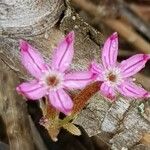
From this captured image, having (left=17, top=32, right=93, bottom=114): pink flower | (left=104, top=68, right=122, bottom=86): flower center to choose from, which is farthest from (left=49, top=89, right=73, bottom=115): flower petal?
(left=104, top=68, right=122, bottom=86): flower center

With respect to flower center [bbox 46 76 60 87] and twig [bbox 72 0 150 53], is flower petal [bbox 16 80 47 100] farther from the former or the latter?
twig [bbox 72 0 150 53]

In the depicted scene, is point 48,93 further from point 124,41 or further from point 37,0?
point 124,41

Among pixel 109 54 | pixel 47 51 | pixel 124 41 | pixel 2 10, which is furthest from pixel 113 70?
pixel 124 41

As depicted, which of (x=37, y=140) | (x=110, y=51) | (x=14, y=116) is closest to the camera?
(x=110, y=51)

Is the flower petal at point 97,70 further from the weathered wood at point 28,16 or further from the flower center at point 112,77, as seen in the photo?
the weathered wood at point 28,16

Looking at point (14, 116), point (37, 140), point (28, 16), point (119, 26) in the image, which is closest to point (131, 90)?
point (28, 16)

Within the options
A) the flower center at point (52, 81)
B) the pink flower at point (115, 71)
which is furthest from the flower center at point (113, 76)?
the flower center at point (52, 81)

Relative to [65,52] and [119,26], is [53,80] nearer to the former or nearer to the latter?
[65,52]

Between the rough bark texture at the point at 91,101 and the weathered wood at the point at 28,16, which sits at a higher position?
the weathered wood at the point at 28,16
